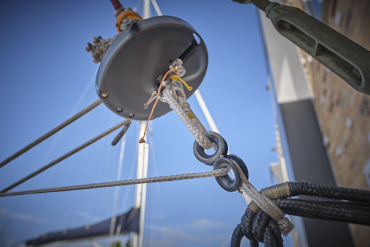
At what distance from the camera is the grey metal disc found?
38 centimetres

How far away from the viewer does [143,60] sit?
42 centimetres

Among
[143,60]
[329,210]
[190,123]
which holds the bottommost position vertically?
Result: [329,210]

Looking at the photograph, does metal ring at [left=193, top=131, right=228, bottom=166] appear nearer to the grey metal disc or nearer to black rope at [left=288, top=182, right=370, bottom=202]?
black rope at [left=288, top=182, right=370, bottom=202]

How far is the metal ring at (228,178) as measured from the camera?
0.79 feet

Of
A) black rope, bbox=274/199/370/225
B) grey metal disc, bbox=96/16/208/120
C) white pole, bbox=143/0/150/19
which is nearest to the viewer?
black rope, bbox=274/199/370/225

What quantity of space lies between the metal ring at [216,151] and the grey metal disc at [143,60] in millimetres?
206

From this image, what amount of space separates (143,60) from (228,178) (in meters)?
0.28

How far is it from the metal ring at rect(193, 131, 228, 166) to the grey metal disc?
21 cm

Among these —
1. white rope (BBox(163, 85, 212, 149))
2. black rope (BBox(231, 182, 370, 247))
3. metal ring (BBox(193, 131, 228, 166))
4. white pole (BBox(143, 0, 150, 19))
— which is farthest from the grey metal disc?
white pole (BBox(143, 0, 150, 19))

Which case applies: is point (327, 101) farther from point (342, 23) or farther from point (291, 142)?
point (342, 23)

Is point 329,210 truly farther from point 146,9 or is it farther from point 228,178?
point 146,9

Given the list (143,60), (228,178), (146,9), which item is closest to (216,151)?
(228,178)

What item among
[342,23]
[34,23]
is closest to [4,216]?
[34,23]

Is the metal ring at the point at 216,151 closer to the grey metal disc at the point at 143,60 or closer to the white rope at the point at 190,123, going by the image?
the white rope at the point at 190,123
